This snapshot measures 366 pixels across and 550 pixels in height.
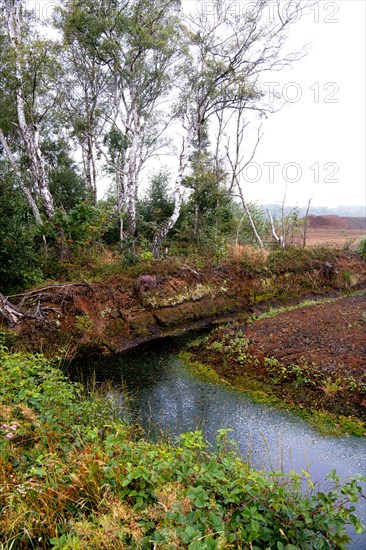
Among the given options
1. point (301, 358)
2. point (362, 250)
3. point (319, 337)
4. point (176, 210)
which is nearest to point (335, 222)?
point (362, 250)

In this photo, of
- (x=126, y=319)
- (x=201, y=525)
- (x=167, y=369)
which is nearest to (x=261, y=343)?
(x=167, y=369)

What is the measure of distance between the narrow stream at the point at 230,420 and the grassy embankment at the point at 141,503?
1.45 m

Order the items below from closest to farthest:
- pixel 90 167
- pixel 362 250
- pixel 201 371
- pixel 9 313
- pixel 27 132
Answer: pixel 201 371 < pixel 9 313 < pixel 27 132 < pixel 90 167 < pixel 362 250

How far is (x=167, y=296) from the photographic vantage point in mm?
Answer: 12164

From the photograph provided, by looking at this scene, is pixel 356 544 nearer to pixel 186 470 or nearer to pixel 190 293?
pixel 186 470

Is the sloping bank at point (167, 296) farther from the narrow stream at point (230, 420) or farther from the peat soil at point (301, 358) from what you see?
the peat soil at point (301, 358)

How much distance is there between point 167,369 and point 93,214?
19.7 feet

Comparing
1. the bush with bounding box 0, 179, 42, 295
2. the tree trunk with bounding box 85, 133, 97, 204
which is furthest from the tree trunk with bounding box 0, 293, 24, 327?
the tree trunk with bounding box 85, 133, 97, 204

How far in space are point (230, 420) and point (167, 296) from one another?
614 cm

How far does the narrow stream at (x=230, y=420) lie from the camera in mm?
5301

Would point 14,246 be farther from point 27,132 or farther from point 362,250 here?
point 362,250

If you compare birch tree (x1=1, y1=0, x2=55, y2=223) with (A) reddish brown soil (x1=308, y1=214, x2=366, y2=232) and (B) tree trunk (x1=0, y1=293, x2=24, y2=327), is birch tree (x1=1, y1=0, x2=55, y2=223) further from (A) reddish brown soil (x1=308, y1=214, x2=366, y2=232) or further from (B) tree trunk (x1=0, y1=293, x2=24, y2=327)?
(A) reddish brown soil (x1=308, y1=214, x2=366, y2=232)

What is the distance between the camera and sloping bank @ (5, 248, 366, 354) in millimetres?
9828

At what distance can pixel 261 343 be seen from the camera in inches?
356
